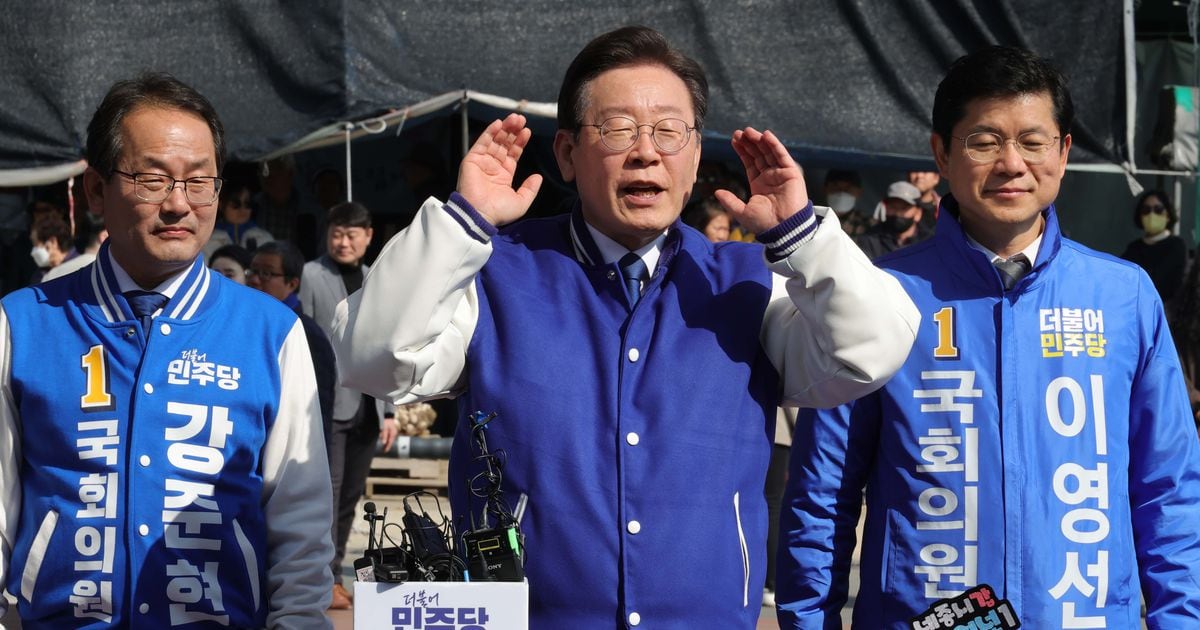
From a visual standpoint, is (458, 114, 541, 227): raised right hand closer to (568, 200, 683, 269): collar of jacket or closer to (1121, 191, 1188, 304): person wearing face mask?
(568, 200, 683, 269): collar of jacket

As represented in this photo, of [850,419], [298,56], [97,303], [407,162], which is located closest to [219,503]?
[97,303]

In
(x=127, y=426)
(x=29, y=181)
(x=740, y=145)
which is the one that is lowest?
(x=127, y=426)

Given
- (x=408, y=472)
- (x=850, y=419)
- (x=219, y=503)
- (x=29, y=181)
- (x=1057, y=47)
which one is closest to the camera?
(x=219, y=503)

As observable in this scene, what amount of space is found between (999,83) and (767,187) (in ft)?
2.89

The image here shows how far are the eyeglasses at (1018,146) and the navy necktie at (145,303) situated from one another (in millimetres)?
1821

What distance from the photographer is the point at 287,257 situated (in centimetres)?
784

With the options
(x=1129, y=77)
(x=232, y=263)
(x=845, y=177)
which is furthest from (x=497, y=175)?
(x=1129, y=77)

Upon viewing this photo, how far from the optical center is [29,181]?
9.56 meters

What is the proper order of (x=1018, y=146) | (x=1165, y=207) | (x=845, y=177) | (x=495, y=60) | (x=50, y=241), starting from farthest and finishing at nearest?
(x=1165, y=207), (x=845, y=177), (x=50, y=241), (x=495, y=60), (x=1018, y=146)

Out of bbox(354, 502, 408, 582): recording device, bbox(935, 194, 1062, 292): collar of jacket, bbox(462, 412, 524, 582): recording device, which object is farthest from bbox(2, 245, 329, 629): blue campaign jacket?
bbox(935, 194, 1062, 292): collar of jacket

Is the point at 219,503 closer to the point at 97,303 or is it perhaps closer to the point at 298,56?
the point at 97,303

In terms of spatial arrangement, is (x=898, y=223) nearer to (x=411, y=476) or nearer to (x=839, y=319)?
(x=411, y=476)

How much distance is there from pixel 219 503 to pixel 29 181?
690cm

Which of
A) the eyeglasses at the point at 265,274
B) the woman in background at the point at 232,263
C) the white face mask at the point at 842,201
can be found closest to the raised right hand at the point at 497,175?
the woman in background at the point at 232,263
